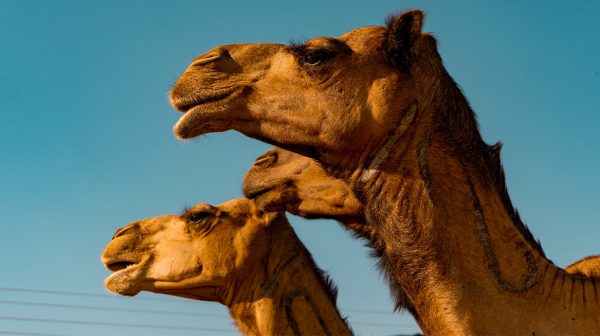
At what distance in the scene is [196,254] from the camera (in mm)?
9188

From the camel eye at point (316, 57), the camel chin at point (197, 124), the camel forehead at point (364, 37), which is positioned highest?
the camel forehead at point (364, 37)

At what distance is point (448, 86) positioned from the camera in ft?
18.8

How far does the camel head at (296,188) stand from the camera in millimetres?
6668

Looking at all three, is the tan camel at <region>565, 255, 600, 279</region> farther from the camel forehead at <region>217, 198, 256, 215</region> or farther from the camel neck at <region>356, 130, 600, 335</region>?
the camel forehead at <region>217, 198, 256, 215</region>

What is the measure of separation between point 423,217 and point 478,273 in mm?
429

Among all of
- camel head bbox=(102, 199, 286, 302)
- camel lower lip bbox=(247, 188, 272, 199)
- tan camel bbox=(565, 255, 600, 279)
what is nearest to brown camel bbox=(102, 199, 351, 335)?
camel head bbox=(102, 199, 286, 302)

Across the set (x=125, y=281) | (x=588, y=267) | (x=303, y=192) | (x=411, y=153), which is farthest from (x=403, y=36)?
(x=125, y=281)

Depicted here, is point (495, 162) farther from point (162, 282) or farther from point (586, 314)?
point (162, 282)

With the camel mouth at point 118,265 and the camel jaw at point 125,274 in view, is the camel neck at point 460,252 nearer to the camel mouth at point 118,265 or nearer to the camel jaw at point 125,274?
the camel jaw at point 125,274

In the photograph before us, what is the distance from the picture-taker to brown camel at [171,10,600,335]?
5.00m

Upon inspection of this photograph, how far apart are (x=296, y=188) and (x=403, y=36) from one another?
1.75m

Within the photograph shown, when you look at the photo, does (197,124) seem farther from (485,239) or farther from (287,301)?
(287,301)

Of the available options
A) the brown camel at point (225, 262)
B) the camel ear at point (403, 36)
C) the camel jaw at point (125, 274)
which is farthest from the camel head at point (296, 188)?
the camel jaw at point (125, 274)

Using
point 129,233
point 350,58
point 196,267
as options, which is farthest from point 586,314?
point 129,233
